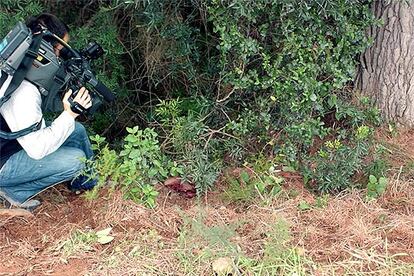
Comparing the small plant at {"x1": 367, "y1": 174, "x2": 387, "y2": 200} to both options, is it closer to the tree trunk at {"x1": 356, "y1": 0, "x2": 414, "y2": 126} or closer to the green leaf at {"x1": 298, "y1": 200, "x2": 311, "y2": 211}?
the green leaf at {"x1": 298, "y1": 200, "x2": 311, "y2": 211}

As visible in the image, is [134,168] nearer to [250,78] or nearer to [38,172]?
[38,172]

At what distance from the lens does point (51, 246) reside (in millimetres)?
3580

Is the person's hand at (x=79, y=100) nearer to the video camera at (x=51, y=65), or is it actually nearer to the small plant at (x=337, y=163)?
the video camera at (x=51, y=65)

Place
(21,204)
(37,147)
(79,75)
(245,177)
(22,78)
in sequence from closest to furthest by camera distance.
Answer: (22,78)
(37,147)
(79,75)
(21,204)
(245,177)

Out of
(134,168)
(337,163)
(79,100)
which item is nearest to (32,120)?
(79,100)

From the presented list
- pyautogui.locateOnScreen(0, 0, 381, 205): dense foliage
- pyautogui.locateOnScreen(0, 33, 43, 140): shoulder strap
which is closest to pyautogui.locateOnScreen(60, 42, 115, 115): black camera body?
pyautogui.locateOnScreen(0, 33, 43, 140): shoulder strap

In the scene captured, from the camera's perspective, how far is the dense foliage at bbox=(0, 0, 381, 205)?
398cm

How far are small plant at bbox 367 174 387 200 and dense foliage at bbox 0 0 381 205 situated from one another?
0.15m

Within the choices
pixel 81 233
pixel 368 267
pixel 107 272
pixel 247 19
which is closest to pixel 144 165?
pixel 81 233

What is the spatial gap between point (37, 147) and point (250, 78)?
1.48 m

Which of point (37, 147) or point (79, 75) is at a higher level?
point (79, 75)

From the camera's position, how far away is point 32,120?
3617 mm

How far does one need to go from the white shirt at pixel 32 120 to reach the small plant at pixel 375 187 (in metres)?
1.98

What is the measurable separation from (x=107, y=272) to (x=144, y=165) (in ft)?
2.80
